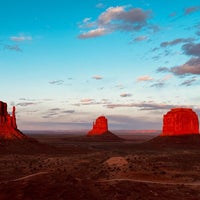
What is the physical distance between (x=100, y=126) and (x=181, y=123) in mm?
75685

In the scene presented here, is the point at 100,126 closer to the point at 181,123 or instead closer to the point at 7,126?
the point at 181,123

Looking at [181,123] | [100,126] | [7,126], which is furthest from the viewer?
[100,126]

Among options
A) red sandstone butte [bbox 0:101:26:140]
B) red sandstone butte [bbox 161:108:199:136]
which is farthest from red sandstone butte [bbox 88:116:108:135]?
red sandstone butte [bbox 0:101:26:140]

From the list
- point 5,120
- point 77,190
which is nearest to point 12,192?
point 77,190

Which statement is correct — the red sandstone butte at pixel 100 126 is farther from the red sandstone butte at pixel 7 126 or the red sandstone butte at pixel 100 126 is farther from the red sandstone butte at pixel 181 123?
the red sandstone butte at pixel 7 126

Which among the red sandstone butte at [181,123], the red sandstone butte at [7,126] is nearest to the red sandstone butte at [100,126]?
the red sandstone butte at [181,123]

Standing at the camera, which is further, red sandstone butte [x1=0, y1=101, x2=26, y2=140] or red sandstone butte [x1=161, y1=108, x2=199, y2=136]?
red sandstone butte [x1=161, y1=108, x2=199, y2=136]

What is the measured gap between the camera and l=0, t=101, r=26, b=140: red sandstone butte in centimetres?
8169

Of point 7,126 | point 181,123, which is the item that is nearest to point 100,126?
point 181,123

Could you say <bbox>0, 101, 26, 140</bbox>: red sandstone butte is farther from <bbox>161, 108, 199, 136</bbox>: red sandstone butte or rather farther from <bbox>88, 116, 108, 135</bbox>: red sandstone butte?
<bbox>88, 116, 108, 135</bbox>: red sandstone butte

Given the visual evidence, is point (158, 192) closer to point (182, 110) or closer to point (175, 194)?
point (175, 194)

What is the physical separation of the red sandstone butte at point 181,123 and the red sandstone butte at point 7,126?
207 feet

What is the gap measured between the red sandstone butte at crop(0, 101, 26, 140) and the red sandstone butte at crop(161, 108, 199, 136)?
6315cm

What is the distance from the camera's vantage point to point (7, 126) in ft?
280
